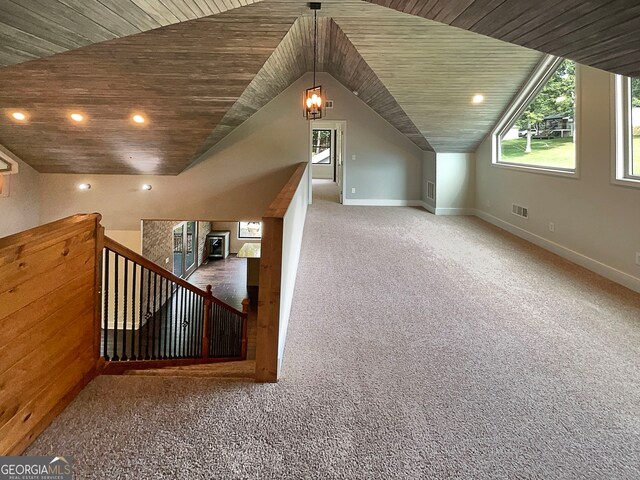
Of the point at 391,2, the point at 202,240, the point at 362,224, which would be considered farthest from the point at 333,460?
the point at 202,240

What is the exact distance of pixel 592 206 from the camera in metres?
4.49

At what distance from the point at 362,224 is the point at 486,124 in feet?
9.01

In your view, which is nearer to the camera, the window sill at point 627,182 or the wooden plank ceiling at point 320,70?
the window sill at point 627,182

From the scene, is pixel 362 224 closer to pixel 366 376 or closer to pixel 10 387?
pixel 366 376

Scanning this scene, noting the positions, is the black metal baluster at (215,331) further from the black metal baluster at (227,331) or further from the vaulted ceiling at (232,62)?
the vaulted ceiling at (232,62)

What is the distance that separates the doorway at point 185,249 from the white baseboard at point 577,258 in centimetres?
790

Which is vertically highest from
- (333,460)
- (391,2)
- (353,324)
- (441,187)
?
(391,2)

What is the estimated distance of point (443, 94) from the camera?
604 centimetres

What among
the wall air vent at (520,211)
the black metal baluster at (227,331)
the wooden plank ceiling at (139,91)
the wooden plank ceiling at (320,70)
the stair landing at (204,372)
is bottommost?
the black metal baluster at (227,331)

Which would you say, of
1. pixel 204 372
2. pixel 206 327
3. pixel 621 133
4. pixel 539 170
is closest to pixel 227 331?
pixel 206 327

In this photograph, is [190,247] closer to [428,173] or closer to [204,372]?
[428,173]

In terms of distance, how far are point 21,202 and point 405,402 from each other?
8798 millimetres

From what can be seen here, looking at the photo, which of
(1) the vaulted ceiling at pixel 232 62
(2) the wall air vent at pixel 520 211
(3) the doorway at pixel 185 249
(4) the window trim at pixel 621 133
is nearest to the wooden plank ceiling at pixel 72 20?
(1) the vaulted ceiling at pixel 232 62

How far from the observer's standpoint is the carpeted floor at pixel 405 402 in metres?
1.69
